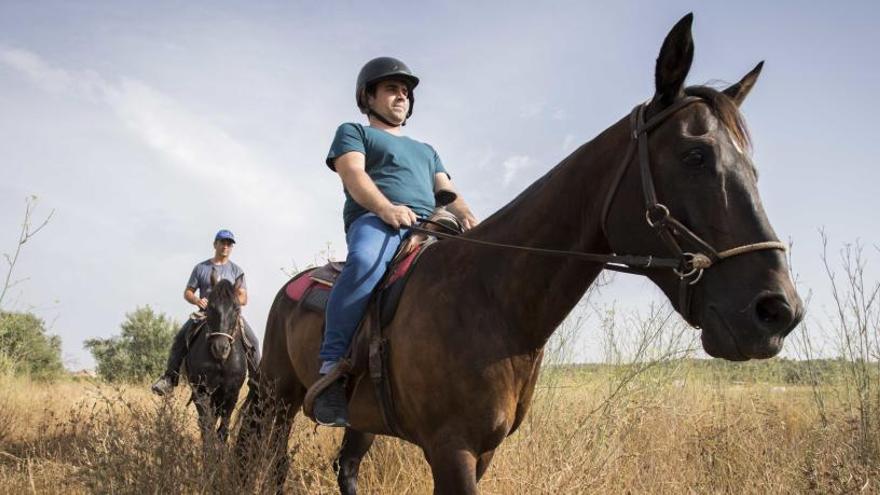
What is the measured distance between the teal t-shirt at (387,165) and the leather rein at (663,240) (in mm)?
1341

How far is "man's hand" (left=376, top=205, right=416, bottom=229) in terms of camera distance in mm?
3426

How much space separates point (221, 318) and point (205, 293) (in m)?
1.19

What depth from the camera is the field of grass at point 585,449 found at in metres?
3.94

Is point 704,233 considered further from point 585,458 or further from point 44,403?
point 44,403

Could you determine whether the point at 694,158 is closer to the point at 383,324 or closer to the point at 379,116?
the point at 383,324

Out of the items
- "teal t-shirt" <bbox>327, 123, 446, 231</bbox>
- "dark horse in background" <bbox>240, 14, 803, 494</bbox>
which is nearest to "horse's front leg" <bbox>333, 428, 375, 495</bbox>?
"dark horse in background" <bbox>240, 14, 803, 494</bbox>

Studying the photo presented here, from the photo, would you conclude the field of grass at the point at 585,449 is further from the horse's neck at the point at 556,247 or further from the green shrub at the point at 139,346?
the green shrub at the point at 139,346

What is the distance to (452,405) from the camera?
2.83 m

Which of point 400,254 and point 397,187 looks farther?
point 397,187

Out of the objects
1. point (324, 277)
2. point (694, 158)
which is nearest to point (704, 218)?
point (694, 158)

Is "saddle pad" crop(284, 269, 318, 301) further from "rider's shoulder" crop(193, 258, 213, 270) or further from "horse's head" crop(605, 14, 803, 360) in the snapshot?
"rider's shoulder" crop(193, 258, 213, 270)

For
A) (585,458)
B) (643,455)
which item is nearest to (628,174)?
(585,458)

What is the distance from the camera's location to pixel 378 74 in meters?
4.04

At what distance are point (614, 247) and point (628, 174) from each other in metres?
0.31
